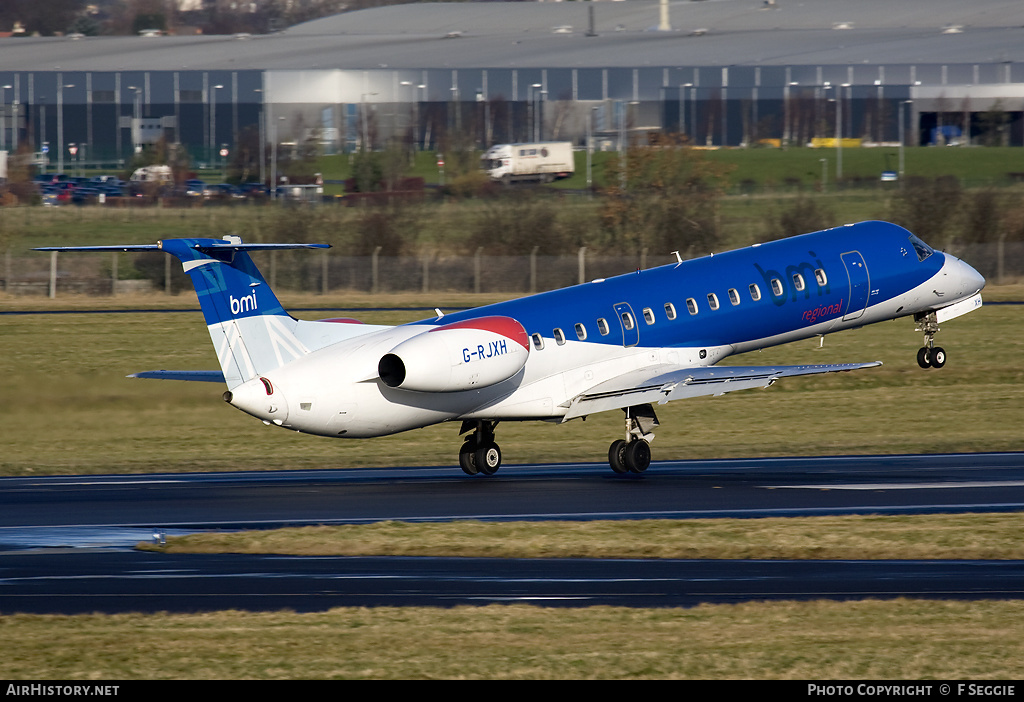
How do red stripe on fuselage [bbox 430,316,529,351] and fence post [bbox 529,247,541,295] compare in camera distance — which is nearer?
red stripe on fuselage [bbox 430,316,529,351]

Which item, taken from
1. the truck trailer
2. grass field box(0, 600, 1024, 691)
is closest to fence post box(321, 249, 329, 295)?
the truck trailer

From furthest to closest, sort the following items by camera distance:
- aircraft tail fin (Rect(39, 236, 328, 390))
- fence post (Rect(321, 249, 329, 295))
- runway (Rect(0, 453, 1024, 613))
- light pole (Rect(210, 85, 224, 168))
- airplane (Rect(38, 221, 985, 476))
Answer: light pole (Rect(210, 85, 224, 168)) < fence post (Rect(321, 249, 329, 295)) < airplane (Rect(38, 221, 985, 476)) < aircraft tail fin (Rect(39, 236, 328, 390)) < runway (Rect(0, 453, 1024, 613))

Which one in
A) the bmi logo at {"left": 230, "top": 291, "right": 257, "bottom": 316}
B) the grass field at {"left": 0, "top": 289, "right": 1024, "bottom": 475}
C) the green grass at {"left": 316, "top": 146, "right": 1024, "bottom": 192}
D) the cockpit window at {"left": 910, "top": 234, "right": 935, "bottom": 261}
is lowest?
the grass field at {"left": 0, "top": 289, "right": 1024, "bottom": 475}

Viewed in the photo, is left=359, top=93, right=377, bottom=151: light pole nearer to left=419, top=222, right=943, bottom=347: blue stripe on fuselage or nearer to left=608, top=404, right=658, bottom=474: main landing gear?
left=419, top=222, right=943, bottom=347: blue stripe on fuselage

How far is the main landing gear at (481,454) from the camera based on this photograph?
94.7ft

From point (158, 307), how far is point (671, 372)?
30.3 metres

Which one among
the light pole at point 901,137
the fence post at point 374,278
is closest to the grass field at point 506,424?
the fence post at point 374,278

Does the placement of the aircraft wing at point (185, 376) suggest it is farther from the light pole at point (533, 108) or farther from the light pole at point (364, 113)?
the light pole at point (533, 108)

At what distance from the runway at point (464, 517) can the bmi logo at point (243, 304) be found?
10.6 ft

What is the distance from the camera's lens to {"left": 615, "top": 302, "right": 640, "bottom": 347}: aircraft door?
28.6 metres

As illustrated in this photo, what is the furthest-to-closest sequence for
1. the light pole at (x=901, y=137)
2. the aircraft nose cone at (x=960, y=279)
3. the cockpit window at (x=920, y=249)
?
the light pole at (x=901, y=137), the aircraft nose cone at (x=960, y=279), the cockpit window at (x=920, y=249)

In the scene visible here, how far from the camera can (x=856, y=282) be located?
3219 cm

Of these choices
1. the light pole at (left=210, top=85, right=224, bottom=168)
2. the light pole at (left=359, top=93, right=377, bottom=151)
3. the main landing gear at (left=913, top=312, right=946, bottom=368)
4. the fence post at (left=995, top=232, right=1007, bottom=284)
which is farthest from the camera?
the light pole at (left=210, top=85, right=224, bottom=168)

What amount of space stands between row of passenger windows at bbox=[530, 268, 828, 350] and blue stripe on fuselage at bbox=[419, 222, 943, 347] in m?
0.06
